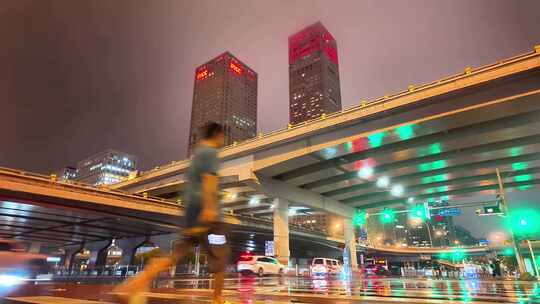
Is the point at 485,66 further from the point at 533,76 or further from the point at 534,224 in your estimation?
the point at 534,224

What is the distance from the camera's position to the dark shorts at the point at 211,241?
363 centimetres

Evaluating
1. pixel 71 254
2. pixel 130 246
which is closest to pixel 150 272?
pixel 130 246

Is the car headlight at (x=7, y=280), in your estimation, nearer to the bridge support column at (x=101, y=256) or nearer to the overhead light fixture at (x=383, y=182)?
the overhead light fixture at (x=383, y=182)

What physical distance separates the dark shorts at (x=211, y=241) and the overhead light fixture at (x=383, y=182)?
34.7m

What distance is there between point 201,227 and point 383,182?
120 ft

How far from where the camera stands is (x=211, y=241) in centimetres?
374

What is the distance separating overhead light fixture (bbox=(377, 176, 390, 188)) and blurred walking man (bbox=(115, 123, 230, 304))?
34723mm

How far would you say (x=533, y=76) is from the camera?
67.7 ft

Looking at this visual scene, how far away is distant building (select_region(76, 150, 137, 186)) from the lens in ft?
581

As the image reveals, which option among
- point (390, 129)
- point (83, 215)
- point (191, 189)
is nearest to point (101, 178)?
point (83, 215)

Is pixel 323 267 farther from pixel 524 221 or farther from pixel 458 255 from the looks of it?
pixel 458 255

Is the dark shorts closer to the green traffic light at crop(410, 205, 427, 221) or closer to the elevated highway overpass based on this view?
the elevated highway overpass

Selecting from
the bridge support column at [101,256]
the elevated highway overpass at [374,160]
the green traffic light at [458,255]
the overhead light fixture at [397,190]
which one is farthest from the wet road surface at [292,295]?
the green traffic light at [458,255]

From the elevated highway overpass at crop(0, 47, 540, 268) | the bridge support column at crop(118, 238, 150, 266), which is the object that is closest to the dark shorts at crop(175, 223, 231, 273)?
the elevated highway overpass at crop(0, 47, 540, 268)
